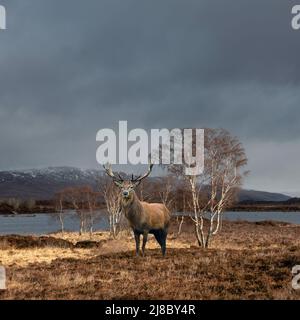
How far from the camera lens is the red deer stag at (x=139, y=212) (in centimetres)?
1884

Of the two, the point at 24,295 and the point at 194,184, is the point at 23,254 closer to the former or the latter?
the point at 194,184

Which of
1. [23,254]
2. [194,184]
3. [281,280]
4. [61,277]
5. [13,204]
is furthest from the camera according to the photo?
[13,204]

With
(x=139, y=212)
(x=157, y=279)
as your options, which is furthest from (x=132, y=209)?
(x=157, y=279)

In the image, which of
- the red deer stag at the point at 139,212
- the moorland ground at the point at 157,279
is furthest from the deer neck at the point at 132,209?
the moorland ground at the point at 157,279

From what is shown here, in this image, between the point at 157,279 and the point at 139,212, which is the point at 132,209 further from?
the point at 157,279

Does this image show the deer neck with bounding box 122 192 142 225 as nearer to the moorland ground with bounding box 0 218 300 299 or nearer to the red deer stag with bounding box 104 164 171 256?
the red deer stag with bounding box 104 164 171 256

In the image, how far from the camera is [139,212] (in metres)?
19.8

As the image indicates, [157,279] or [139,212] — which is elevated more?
[139,212]

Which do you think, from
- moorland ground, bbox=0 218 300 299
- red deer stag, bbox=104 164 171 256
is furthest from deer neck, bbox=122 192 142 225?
moorland ground, bbox=0 218 300 299

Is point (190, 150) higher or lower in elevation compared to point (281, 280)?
higher

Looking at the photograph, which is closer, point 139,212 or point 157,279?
point 157,279

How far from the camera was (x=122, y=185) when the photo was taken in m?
18.7
